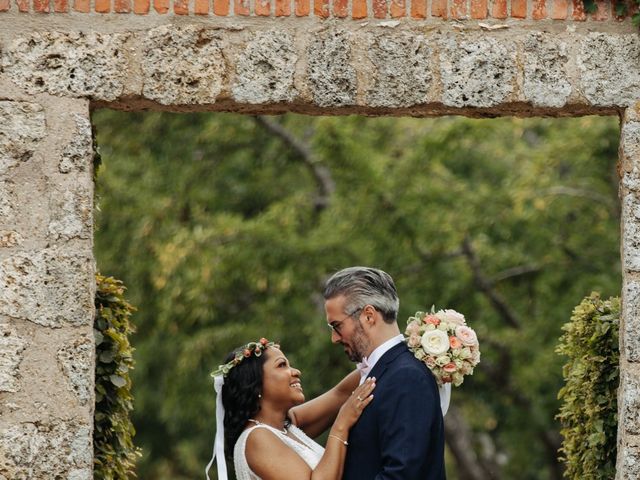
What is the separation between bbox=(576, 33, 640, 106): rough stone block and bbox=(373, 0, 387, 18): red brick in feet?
2.56

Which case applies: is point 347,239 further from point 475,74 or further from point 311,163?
point 475,74

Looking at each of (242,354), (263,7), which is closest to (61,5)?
(263,7)

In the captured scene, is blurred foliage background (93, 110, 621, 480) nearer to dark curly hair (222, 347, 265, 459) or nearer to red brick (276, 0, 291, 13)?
dark curly hair (222, 347, 265, 459)

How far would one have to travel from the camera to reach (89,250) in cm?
495

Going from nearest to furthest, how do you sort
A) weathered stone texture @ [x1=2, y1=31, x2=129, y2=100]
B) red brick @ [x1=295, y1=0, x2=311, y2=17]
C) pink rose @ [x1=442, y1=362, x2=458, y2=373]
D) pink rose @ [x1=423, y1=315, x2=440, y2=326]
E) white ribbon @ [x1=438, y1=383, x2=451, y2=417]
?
weathered stone texture @ [x1=2, y1=31, x2=129, y2=100] → red brick @ [x1=295, y1=0, x2=311, y2=17] → pink rose @ [x1=442, y1=362, x2=458, y2=373] → pink rose @ [x1=423, y1=315, x2=440, y2=326] → white ribbon @ [x1=438, y1=383, x2=451, y2=417]

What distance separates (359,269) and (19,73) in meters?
1.57

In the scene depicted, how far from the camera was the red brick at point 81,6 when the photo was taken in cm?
497

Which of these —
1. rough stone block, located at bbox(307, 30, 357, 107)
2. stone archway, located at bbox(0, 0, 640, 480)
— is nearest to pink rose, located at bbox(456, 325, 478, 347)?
Result: stone archway, located at bbox(0, 0, 640, 480)

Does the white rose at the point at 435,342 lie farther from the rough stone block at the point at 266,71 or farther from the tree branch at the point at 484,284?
the tree branch at the point at 484,284

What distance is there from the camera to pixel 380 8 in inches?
198

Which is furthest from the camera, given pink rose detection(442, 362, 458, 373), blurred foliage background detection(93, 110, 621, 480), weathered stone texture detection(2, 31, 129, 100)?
blurred foliage background detection(93, 110, 621, 480)

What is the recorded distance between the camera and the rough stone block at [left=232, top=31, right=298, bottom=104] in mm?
5000

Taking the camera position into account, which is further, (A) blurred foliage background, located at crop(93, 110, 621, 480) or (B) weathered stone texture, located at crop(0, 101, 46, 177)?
(A) blurred foliage background, located at crop(93, 110, 621, 480)

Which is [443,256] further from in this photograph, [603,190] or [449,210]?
[603,190]
